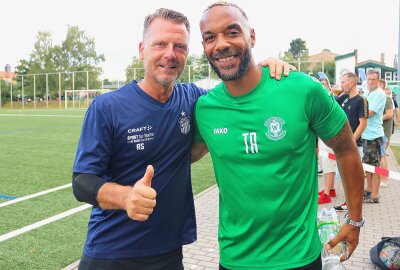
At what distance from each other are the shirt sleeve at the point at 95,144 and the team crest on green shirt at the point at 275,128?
2.73ft

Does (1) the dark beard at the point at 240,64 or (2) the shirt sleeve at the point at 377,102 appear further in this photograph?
(2) the shirt sleeve at the point at 377,102

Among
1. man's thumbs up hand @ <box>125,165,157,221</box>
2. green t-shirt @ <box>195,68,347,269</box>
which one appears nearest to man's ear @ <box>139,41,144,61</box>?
green t-shirt @ <box>195,68,347,269</box>

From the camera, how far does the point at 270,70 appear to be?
2.28 meters

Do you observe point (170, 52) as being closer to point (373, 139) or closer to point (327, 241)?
point (327, 241)

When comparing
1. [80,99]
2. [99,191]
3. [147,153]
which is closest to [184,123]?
[147,153]

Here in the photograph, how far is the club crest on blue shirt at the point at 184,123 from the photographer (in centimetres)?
244

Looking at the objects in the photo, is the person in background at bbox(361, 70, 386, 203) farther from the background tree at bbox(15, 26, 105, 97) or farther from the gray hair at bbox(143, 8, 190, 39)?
the background tree at bbox(15, 26, 105, 97)

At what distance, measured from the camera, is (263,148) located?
6.88ft

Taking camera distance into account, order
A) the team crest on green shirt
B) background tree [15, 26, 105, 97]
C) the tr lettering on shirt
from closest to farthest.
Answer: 1. the team crest on green shirt
2. the tr lettering on shirt
3. background tree [15, 26, 105, 97]

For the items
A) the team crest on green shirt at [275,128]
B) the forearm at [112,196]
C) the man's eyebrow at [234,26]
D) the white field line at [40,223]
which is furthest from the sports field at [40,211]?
the man's eyebrow at [234,26]

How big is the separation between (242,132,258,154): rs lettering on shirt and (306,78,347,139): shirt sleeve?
302 millimetres

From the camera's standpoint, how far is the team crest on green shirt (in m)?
2.08

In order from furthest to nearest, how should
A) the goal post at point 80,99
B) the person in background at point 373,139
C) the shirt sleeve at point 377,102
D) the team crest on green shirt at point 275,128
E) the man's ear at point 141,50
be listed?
1. the goal post at point 80,99
2. the shirt sleeve at point 377,102
3. the person in background at point 373,139
4. the man's ear at point 141,50
5. the team crest on green shirt at point 275,128

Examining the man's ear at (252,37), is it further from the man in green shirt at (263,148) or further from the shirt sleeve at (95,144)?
the shirt sleeve at (95,144)
